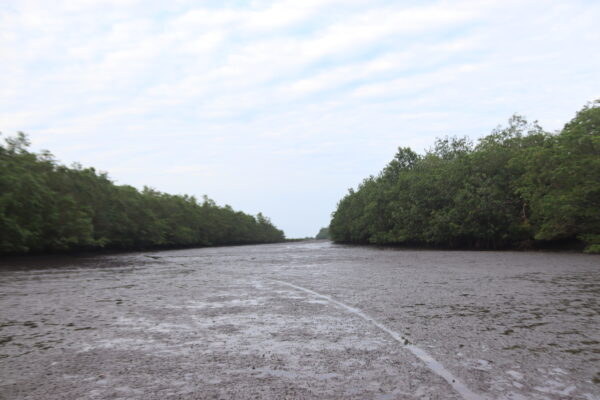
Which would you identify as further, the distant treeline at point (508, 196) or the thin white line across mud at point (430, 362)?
the distant treeline at point (508, 196)

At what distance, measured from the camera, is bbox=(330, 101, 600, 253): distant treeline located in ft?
133

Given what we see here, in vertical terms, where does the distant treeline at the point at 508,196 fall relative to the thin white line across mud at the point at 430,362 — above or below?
above

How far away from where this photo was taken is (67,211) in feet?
158

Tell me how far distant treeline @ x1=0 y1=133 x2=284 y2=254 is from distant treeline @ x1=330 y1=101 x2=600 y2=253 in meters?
39.9

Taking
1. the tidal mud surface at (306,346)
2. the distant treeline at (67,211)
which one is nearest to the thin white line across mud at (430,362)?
the tidal mud surface at (306,346)

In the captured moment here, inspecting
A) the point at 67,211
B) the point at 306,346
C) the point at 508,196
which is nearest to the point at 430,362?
the point at 306,346

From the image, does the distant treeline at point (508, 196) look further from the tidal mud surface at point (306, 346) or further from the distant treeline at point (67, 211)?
the distant treeline at point (67, 211)

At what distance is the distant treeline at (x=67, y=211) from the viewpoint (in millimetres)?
39281

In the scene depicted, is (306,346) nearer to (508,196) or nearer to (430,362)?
(430,362)

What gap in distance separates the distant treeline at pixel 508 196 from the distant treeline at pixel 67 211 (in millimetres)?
39863

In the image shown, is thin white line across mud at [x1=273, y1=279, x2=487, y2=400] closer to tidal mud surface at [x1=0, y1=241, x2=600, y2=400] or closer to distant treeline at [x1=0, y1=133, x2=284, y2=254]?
tidal mud surface at [x1=0, y1=241, x2=600, y2=400]

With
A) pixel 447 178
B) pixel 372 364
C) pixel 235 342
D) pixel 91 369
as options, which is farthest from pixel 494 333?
pixel 447 178

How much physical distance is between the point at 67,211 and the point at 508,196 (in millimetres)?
48626

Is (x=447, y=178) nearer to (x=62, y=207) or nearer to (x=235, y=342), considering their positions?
(x=62, y=207)
